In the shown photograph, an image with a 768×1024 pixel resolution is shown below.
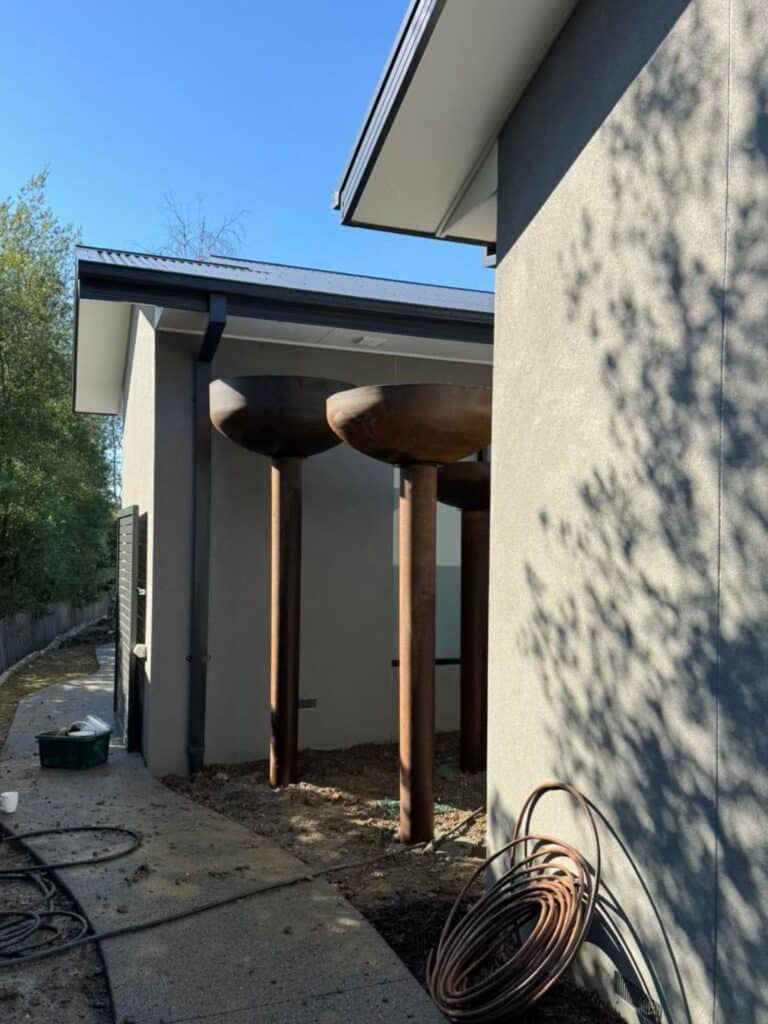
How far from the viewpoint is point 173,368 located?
6.54 m

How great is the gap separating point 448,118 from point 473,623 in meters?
3.77

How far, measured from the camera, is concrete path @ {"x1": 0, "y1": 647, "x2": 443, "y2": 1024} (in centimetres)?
298

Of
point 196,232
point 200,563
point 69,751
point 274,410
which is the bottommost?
point 69,751

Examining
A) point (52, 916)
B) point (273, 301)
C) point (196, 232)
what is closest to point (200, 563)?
point (273, 301)

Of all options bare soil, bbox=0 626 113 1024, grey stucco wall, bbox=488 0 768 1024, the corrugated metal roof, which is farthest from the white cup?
the corrugated metal roof

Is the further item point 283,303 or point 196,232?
point 196,232

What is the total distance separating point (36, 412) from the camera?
535 inches

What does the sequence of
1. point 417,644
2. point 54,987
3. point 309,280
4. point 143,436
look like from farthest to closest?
point 143,436, point 309,280, point 417,644, point 54,987

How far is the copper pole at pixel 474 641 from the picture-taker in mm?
6383

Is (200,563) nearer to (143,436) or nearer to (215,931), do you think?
(143,436)

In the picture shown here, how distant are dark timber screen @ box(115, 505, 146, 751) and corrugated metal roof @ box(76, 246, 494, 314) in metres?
2.12

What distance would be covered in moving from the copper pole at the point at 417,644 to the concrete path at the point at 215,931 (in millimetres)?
792

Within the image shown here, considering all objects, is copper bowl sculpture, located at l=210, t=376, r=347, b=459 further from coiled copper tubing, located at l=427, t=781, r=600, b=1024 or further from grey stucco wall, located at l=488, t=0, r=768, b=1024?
coiled copper tubing, located at l=427, t=781, r=600, b=1024

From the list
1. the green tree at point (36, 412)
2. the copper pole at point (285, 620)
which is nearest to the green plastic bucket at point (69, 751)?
the copper pole at point (285, 620)
